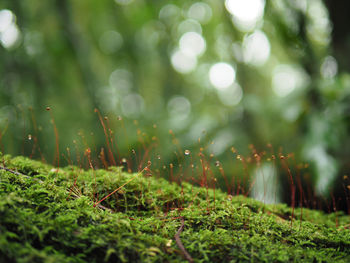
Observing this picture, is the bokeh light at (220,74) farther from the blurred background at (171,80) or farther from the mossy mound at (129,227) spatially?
the mossy mound at (129,227)

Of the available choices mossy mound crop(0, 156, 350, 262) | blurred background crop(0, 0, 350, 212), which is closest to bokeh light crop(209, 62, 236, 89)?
blurred background crop(0, 0, 350, 212)

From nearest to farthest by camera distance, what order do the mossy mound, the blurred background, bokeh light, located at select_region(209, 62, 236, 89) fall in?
1. the mossy mound
2. the blurred background
3. bokeh light, located at select_region(209, 62, 236, 89)

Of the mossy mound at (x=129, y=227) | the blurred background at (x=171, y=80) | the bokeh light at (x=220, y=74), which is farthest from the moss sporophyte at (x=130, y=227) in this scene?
the bokeh light at (x=220, y=74)

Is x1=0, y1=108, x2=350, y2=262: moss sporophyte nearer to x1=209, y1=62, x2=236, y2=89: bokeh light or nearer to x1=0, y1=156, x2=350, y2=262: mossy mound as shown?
x1=0, y1=156, x2=350, y2=262: mossy mound

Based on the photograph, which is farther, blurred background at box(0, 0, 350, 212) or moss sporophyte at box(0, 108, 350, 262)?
blurred background at box(0, 0, 350, 212)

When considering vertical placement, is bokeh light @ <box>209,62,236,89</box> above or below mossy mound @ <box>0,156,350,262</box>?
above

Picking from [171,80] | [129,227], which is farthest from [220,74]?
[129,227]
